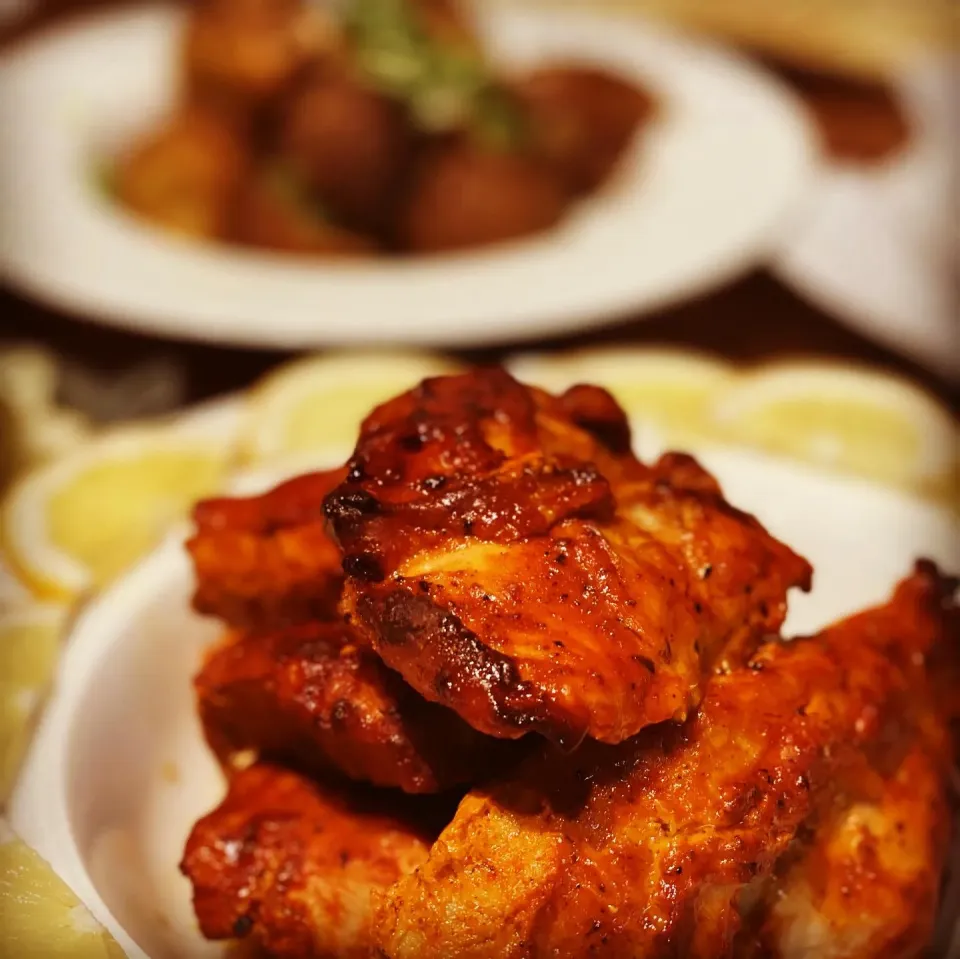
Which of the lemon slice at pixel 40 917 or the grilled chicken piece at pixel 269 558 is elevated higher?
the grilled chicken piece at pixel 269 558

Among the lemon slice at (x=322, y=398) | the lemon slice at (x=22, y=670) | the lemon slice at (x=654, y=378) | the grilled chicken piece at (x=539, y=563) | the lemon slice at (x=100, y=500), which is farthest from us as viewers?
the lemon slice at (x=654, y=378)

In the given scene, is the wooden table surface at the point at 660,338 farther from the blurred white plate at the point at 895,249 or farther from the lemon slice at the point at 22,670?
the lemon slice at the point at 22,670

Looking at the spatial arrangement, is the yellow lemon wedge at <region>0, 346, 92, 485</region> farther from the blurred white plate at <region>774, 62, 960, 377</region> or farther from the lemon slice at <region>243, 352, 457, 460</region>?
the blurred white plate at <region>774, 62, 960, 377</region>

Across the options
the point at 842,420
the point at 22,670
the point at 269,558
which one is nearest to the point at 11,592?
the point at 22,670

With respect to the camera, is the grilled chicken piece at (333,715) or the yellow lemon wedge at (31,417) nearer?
the grilled chicken piece at (333,715)

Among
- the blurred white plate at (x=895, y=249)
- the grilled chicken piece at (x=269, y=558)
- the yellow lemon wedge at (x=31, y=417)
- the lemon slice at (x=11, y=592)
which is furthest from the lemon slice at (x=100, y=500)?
the blurred white plate at (x=895, y=249)

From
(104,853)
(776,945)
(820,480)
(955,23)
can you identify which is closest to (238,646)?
(104,853)

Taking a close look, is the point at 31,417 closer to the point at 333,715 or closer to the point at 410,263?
the point at 410,263
